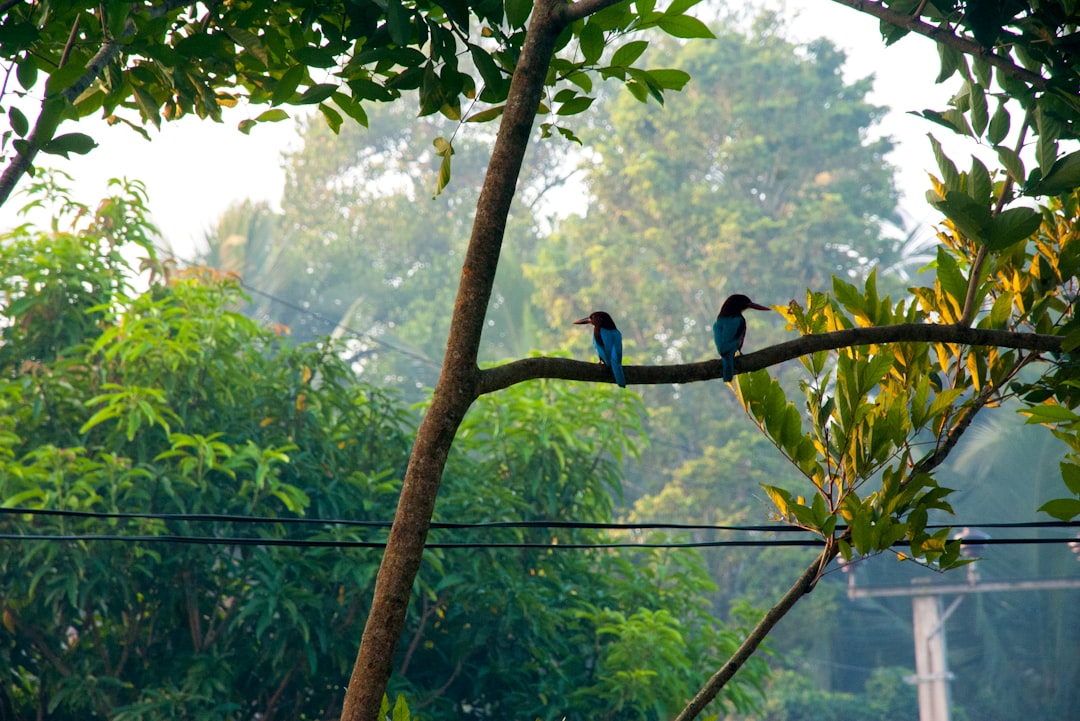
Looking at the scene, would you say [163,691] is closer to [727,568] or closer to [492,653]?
[492,653]

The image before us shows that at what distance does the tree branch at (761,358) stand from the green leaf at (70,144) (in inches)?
42.3

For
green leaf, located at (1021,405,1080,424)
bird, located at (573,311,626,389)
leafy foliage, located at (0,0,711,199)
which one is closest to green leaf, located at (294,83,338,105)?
leafy foliage, located at (0,0,711,199)

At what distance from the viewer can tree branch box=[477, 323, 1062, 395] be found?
2.24 metres

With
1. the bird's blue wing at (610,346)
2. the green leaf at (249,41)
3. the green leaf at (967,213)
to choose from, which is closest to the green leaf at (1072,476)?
the green leaf at (967,213)

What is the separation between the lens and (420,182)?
3127 centimetres

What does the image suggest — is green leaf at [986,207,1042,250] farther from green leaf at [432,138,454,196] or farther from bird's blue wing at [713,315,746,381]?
green leaf at [432,138,454,196]

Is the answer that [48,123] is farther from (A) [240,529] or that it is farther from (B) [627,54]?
(A) [240,529]

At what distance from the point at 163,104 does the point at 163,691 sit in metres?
3.11

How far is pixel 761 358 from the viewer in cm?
246

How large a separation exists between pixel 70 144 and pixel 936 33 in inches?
82.0

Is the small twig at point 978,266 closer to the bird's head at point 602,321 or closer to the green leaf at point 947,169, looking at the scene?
the green leaf at point 947,169

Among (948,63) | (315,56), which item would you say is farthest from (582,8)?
(948,63)

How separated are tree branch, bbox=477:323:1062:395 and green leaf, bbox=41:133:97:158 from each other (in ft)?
3.52

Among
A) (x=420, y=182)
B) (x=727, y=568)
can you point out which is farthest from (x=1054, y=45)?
(x=420, y=182)
